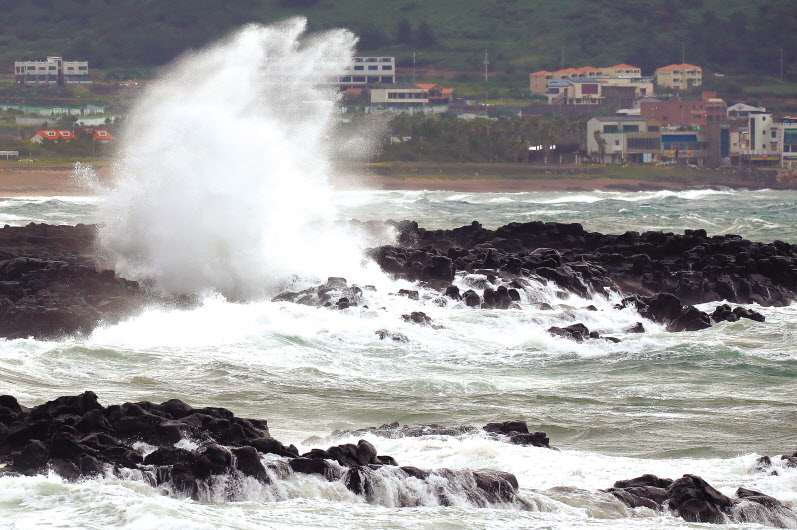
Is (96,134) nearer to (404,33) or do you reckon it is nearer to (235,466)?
(404,33)

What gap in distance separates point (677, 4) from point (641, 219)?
353 ft

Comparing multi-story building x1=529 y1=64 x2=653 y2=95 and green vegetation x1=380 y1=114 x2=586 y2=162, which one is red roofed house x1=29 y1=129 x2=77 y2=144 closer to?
green vegetation x1=380 y1=114 x2=586 y2=162

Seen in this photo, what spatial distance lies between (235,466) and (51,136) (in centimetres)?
7726

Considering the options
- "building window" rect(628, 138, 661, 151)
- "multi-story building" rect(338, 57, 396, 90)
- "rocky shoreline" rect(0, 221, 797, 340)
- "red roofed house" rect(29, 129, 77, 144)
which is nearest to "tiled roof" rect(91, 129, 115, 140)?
"red roofed house" rect(29, 129, 77, 144)

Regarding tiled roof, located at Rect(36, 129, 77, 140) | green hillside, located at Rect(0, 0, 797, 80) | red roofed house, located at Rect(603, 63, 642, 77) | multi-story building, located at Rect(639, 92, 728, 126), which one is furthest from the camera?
green hillside, located at Rect(0, 0, 797, 80)

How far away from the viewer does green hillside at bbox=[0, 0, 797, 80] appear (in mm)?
133750

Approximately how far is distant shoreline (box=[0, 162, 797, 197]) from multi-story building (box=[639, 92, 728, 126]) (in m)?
17.0

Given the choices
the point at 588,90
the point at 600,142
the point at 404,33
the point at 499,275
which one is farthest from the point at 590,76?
the point at 499,275

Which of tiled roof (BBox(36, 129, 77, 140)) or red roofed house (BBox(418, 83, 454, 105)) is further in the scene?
red roofed house (BBox(418, 83, 454, 105))

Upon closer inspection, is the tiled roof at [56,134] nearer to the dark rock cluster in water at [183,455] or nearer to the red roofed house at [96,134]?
the red roofed house at [96,134]

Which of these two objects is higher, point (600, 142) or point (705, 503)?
point (600, 142)

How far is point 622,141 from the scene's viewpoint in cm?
9462

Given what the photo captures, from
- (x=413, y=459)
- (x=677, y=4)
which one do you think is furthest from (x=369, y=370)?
(x=677, y=4)

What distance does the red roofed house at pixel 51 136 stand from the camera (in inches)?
3282
